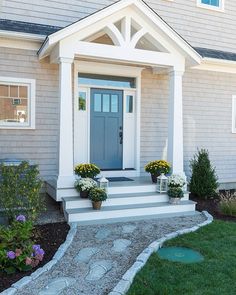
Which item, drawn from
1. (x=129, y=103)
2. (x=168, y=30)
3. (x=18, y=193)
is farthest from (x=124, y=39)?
(x=18, y=193)

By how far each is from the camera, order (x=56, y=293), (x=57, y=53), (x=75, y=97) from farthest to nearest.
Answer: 1. (x=75, y=97)
2. (x=57, y=53)
3. (x=56, y=293)

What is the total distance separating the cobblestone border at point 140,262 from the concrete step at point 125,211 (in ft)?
3.09

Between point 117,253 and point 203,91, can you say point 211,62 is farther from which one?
Result: point 117,253

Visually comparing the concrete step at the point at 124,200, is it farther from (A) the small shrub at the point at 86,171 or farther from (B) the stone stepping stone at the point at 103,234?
(B) the stone stepping stone at the point at 103,234

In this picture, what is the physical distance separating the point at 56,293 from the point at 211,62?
7437mm

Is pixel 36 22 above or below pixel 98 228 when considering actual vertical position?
above

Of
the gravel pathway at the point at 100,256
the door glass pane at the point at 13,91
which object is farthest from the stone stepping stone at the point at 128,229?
the door glass pane at the point at 13,91

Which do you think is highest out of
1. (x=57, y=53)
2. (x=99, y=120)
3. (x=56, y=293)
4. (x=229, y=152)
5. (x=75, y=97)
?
(x=57, y=53)

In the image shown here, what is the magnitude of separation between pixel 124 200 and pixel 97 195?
77cm

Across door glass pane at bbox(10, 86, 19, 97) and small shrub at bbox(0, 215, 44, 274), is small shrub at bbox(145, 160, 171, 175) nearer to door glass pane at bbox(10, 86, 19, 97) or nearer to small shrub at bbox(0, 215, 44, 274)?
door glass pane at bbox(10, 86, 19, 97)

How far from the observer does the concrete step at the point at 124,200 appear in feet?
21.2

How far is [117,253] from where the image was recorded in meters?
4.85

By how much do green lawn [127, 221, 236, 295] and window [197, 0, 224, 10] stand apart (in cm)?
699

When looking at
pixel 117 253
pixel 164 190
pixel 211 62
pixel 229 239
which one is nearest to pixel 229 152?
pixel 211 62
